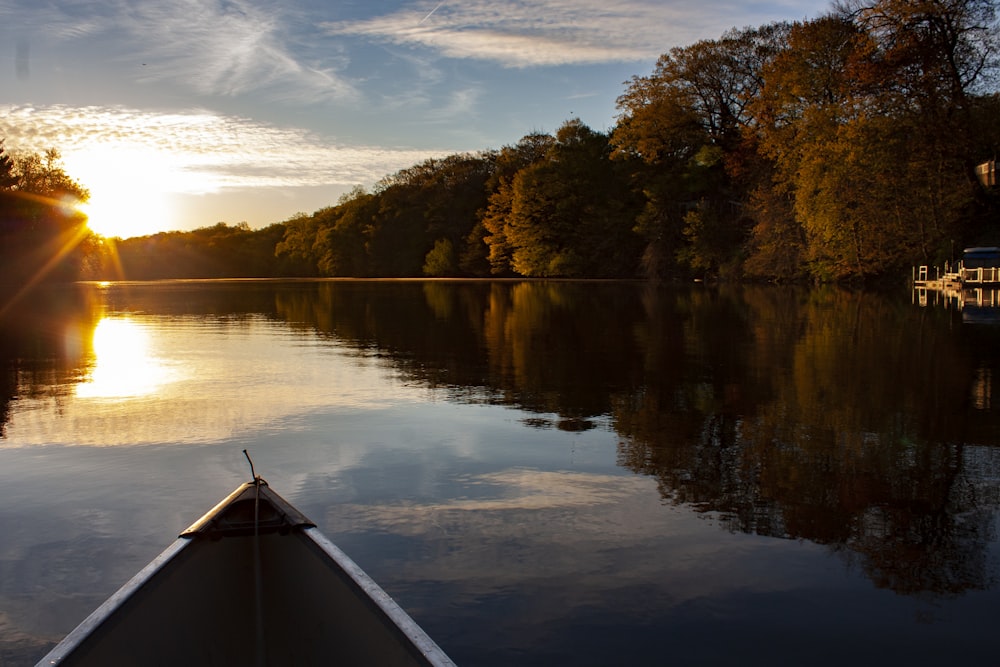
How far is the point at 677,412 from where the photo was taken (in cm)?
1030

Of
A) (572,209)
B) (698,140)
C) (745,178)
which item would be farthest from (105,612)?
(572,209)

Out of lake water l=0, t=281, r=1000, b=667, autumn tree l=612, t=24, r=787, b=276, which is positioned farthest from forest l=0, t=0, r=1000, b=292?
lake water l=0, t=281, r=1000, b=667

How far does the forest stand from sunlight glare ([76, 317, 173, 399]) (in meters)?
35.5

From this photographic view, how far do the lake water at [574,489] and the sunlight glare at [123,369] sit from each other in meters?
0.12

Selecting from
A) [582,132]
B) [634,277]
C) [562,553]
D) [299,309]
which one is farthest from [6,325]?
[582,132]

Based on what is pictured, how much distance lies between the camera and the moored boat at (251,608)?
316 centimetres

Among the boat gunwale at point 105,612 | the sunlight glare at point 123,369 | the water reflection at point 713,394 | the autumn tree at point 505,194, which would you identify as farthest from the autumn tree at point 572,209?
the boat gunwale at point 105,612

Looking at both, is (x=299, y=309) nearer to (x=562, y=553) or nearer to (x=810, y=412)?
(x=810, y=412)

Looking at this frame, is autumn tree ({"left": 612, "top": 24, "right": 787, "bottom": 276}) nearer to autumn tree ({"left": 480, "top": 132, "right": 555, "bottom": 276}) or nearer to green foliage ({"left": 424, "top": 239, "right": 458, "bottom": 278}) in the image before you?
autumn tree ({"left": 480, "top": 132, "right": 555, "bottom": 276})

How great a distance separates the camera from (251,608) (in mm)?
3850

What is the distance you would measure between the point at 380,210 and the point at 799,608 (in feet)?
396

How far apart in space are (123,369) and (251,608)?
491 inches

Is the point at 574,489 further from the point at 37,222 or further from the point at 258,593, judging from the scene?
the point at 37,222

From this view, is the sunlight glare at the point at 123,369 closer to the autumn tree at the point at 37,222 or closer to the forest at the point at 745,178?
the forest at the point at 745,178
